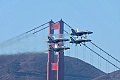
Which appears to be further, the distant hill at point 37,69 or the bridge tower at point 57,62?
the distant hill at point 37,69

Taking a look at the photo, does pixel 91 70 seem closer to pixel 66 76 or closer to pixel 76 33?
pixel 66 76

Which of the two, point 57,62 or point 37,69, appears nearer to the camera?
point 57,62

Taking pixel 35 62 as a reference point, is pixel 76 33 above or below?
below

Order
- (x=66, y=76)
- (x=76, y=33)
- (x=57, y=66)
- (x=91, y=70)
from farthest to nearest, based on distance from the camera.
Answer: (x=91, y=70) → (x=66, y=76) → (x=57, y=66) → (x=76, y=33)

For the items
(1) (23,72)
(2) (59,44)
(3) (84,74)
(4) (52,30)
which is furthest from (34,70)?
(2) (59,44)

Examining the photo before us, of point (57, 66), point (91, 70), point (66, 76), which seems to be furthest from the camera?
point (91, 70)

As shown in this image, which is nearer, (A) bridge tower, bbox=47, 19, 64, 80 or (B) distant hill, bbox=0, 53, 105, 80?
(A) bridge tower, bbox=47, 19, 64, 80

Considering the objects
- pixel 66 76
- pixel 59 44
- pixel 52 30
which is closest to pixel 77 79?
pixel 66 76

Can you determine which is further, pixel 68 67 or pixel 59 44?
pixel 68 67
